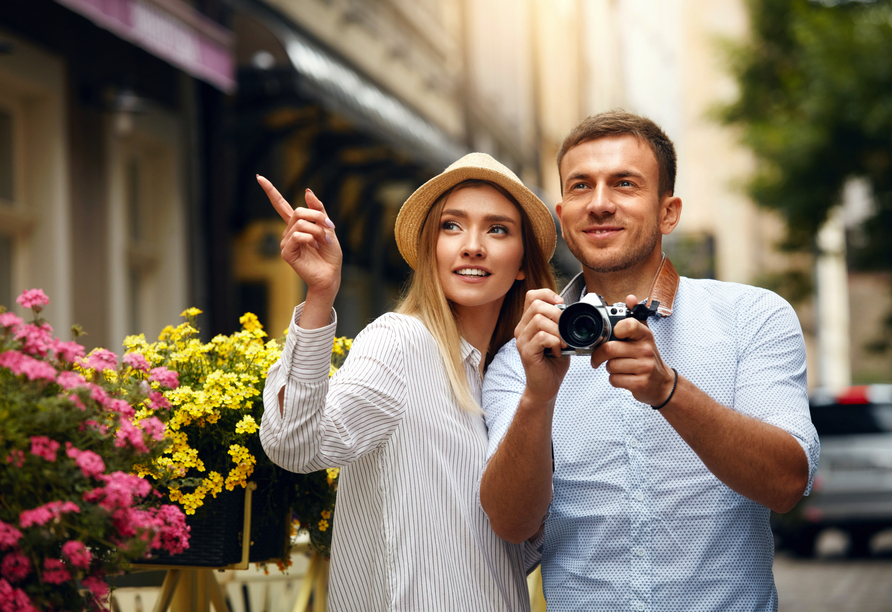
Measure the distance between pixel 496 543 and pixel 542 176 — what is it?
21115 millimetres

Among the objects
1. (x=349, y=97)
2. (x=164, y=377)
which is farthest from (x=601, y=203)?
(x=349, y=97)

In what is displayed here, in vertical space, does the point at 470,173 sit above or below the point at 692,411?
above

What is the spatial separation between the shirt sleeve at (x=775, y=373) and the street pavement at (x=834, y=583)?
6312 millimetres

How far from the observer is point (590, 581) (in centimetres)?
217

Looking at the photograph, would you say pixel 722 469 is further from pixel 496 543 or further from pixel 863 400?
pixel 863 400

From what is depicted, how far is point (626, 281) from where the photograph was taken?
7.76 feet

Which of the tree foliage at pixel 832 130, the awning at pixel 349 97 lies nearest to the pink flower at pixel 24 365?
the awning at pixel 349 97

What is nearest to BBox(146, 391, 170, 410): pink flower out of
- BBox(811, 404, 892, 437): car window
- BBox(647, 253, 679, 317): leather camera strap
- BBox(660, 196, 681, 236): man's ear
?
BBox(647, 253, 679, 317): leather camera strap

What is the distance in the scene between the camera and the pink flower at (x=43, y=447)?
1.58m

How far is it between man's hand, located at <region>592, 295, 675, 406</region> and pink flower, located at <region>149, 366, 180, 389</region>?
0.97m

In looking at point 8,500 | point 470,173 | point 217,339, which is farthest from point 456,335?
point 8,500

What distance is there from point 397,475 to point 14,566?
830 millimetres

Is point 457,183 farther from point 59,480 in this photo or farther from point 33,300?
point 59,480

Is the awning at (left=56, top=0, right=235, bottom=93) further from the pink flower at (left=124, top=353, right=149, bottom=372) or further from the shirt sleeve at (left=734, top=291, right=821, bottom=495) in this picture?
the shirt sleeve at (left=734, top=291, right=821, bottom=495)
